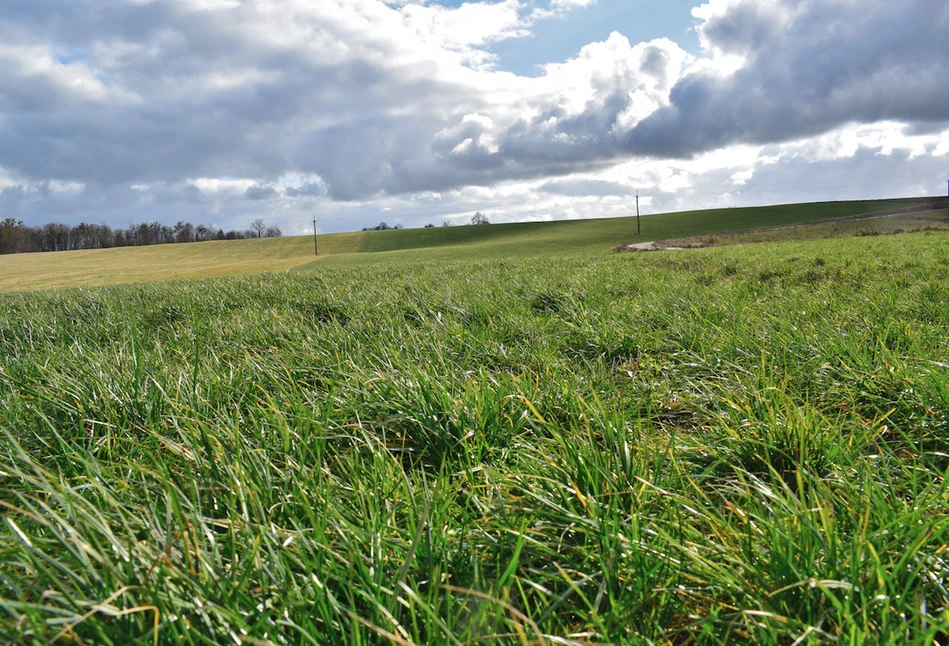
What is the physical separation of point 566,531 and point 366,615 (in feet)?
2.22

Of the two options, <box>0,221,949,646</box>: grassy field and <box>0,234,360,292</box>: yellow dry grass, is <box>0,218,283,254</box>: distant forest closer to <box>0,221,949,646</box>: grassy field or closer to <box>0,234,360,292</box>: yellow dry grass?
<box>0,234,360,292</box>: yellow dry grass

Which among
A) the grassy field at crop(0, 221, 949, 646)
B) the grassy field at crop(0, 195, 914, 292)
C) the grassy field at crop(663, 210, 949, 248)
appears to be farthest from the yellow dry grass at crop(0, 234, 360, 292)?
the grassy field at crop(0, 221, 949, 646)

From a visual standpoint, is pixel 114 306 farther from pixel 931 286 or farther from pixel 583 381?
pixel 931 286

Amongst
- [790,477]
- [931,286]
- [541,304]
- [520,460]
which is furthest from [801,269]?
[520,460]

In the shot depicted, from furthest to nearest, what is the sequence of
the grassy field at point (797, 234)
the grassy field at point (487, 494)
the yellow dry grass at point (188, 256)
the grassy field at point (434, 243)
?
the yellow dry grass at point (188, 256)
the grassy field at point (434, 243)
the grassy field at point (797, 234)
the grassy field at point (487, 494)

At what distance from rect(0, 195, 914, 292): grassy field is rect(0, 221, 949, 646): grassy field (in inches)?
1913

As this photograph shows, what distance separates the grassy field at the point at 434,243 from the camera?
59.2 metres

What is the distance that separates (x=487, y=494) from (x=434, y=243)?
78.6 m

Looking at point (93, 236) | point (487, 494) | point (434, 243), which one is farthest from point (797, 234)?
point (93, 236)

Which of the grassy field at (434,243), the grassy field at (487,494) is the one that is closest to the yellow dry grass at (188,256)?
the grassy field at (434,243)

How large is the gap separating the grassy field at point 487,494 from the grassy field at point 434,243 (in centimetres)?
4859

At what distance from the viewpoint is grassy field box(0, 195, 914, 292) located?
194 feet

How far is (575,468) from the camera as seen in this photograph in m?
1.92

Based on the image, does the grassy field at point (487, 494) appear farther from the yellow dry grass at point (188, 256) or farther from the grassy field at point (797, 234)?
the yellow dry grass at point (188, 256)
